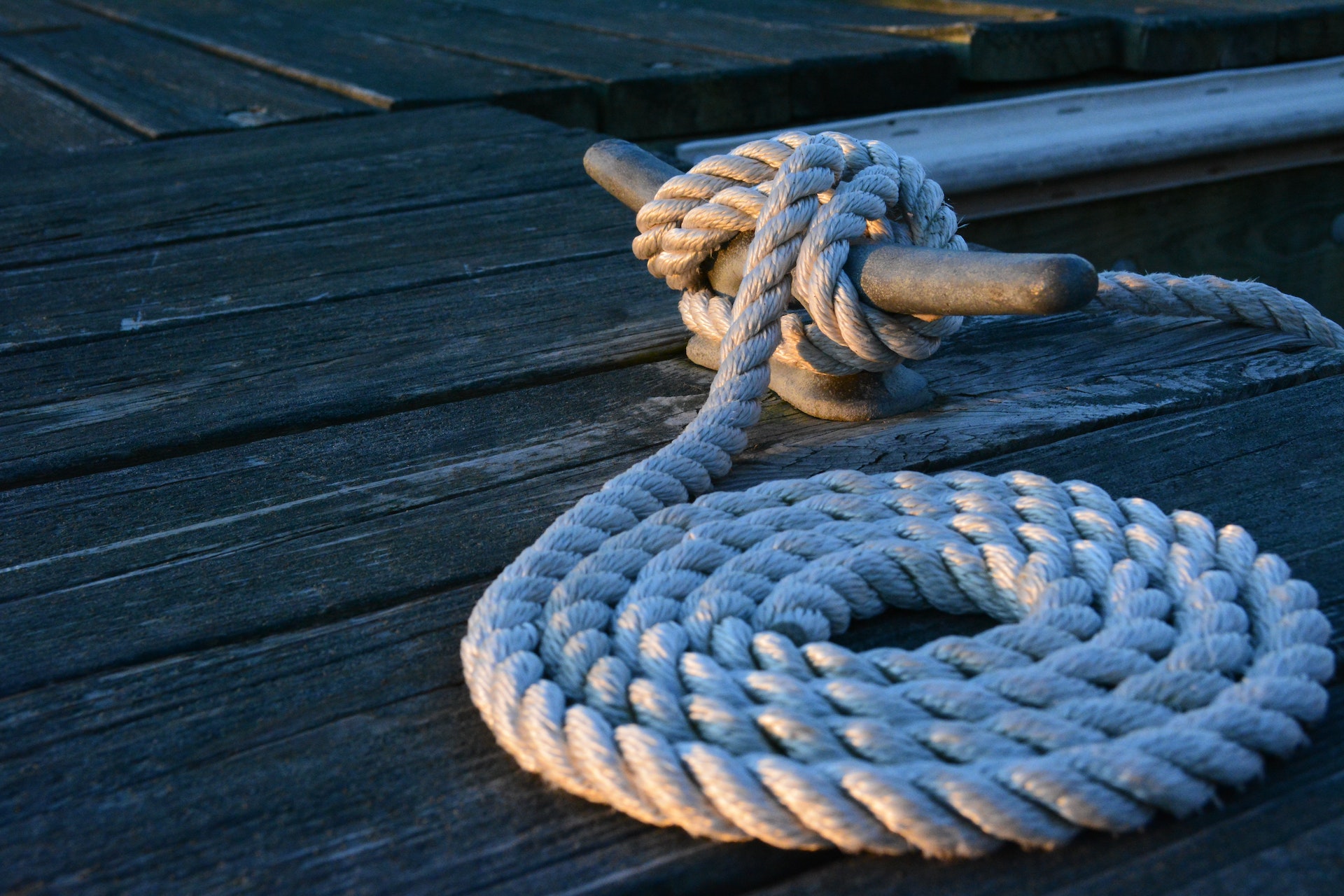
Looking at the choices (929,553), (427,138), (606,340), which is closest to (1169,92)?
(427,138)

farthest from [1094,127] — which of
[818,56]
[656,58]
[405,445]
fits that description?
[405,445]

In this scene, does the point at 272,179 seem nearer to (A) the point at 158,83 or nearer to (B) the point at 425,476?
(A) the point at 158,83

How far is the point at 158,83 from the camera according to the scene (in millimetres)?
2764

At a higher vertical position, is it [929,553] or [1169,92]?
[1169,92]

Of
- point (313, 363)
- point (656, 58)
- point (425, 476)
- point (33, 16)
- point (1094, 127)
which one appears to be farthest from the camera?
point (33, 16)

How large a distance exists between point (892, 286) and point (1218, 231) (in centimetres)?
190

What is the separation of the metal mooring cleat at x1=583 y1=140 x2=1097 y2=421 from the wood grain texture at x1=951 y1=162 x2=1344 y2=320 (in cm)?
123

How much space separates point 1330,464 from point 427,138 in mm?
1689

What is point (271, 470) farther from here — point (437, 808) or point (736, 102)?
point (736, 102)

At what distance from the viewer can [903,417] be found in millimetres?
1108

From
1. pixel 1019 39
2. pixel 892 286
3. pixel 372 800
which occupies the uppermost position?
pixel 1019 39

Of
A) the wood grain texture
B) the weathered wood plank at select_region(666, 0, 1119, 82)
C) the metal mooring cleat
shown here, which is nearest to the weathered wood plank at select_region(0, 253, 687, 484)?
the metal mooring cleat

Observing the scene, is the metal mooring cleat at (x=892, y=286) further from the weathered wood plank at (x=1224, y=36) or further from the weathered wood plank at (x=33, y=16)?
the weathered wood plank at (x=33, y=16)

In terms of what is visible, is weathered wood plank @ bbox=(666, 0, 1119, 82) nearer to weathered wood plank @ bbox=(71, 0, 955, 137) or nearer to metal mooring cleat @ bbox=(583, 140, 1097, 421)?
weathered wood plank @ bbox=(71, 0, 955, 137)
